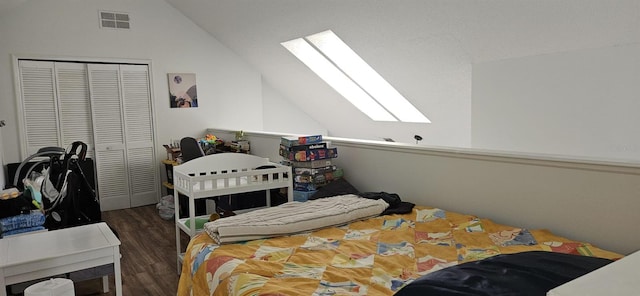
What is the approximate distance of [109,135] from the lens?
16.9 feet

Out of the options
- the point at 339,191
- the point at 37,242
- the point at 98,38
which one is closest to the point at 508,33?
the point at 339,191

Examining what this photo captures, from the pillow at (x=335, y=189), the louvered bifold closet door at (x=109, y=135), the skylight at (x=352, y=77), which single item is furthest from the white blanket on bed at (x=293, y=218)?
the louvered bifold closet door at (x=109, y=135)

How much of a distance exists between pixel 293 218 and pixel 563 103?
2.54m

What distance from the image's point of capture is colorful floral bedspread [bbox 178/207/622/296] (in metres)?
1.65

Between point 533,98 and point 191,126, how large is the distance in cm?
417

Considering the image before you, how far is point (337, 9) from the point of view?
403 centimetres

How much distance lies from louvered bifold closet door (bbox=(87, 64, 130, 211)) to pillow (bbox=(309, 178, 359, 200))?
10.8 ft

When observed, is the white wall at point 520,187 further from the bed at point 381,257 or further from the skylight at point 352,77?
the skylight at point 352,77

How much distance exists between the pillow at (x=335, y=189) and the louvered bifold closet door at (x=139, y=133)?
3.23 metres

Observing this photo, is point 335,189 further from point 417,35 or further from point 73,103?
point 73,103

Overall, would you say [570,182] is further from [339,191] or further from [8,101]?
[8,101]

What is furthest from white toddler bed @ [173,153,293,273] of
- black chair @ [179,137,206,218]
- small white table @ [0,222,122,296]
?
black chair @ [179,137,206,218]

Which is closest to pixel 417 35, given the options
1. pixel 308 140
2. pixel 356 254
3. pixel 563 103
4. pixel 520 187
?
pixel 563 103

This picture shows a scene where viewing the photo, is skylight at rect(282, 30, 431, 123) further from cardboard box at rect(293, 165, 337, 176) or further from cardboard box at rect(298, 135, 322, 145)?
cardboard box at rect(293, 165, 337, 176)
